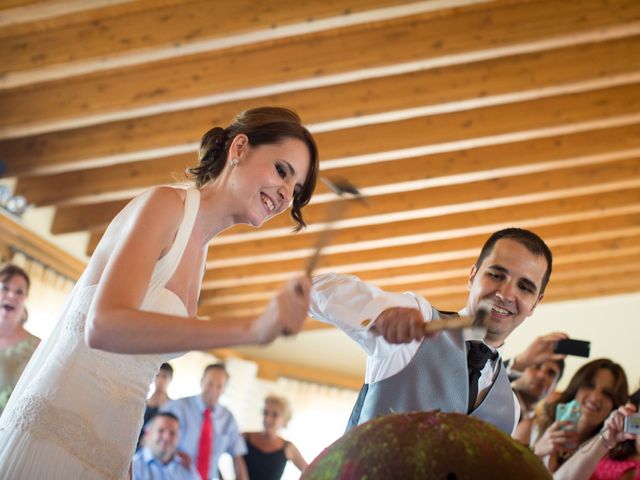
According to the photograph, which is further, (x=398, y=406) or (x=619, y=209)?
(x=619, y=209)

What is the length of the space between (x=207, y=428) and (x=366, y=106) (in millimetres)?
2768

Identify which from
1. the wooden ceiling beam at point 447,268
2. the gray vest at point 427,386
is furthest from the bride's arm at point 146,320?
the wooden ceiling beam at point 447,268

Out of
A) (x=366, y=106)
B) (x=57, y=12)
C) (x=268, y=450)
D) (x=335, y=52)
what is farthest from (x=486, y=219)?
(x=57, y=12)

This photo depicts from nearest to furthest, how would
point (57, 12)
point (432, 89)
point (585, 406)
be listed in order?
point (585, 406) → point (57, 12) → point (432, 89)

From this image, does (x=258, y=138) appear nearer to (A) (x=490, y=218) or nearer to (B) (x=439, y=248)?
(A) (x=490, y=218)

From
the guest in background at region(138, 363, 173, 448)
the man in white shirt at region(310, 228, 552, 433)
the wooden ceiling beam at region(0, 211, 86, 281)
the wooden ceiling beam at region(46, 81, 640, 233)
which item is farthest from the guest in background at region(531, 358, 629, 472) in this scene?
the wooden ceiling beam at region(0, 211, 86, 281)

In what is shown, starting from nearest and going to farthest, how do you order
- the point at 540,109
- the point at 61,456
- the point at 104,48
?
the point at 61,456
the point at 104,48
the point at 540,109

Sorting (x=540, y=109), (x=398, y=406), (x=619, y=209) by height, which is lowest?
(x=398, y=406)

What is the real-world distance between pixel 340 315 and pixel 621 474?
4.65 feet

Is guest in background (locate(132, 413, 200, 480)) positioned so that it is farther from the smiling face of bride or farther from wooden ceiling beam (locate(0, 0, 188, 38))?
the smiling face of bride

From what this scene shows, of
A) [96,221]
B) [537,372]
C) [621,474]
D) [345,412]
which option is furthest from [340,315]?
[345,412]

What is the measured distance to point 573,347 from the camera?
9.50 ft

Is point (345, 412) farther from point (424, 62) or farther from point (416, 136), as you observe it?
point (424, 62)

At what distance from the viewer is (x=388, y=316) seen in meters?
2.03
